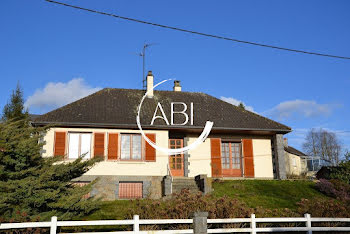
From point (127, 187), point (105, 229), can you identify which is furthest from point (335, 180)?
point (105, 229)

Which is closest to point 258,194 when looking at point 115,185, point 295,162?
point 115,185

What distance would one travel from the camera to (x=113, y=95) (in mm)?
19938

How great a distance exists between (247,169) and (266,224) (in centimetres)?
835

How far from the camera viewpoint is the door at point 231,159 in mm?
18828

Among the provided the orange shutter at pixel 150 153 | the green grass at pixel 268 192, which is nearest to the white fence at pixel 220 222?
the green grass at pixel 268 192

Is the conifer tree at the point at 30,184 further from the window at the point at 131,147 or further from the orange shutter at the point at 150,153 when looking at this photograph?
the orange shutter at the point at 150,153

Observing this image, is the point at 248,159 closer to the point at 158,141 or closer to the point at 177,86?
the point at 158,141

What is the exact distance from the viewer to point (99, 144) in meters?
16.8

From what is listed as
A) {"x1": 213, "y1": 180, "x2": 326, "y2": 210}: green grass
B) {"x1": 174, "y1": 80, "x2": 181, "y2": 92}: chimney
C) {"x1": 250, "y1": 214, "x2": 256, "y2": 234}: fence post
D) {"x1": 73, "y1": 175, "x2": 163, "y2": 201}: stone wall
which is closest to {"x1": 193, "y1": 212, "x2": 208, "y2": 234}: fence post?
{"x1": 250, "y1": 214, "x2": 256, "y2": 234}: fence post

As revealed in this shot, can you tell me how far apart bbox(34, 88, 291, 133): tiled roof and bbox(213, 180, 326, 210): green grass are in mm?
2920

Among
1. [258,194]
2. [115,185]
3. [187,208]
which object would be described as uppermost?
[115,185]

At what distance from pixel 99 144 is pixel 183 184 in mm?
4353

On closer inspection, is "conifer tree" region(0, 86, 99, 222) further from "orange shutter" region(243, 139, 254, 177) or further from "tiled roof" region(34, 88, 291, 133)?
"orange shutter" region(243, 139, 254, 177)

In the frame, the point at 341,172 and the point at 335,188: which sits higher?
the point at 341,172
